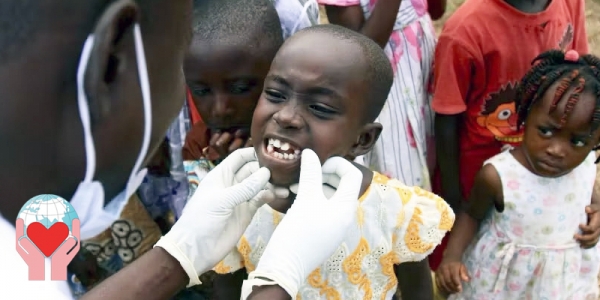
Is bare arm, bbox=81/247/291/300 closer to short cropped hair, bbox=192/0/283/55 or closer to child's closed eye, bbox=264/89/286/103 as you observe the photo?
child's closed eye, bbox=264/89/286/103

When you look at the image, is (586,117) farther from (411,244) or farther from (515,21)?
(411,244)

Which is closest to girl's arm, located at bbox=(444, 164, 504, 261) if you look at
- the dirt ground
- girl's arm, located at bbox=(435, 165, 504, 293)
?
girl's arm, located at bbox=(435, 165, 504, 293)

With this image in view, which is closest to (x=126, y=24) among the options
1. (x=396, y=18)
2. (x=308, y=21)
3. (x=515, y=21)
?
(x=308, y=21)

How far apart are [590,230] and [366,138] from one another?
106cm

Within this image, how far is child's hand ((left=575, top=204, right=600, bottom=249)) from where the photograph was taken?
2.01m

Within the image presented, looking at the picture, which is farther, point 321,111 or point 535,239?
point 535,239

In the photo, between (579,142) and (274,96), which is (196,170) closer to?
(274,96)

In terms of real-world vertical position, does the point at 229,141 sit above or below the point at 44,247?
below

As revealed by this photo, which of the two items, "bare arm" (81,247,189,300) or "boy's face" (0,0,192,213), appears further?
"bare arm" (81,247,189,300)

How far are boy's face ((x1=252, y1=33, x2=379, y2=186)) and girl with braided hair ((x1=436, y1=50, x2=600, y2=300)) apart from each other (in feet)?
2.85

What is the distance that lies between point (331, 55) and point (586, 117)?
100cm

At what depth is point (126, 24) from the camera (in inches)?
33.2

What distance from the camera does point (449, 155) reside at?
223 centimetres

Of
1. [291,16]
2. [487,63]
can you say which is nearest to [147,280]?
[291,16]
